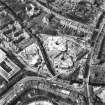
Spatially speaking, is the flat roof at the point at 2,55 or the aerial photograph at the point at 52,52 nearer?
the aerial photograph at the point at 52,52

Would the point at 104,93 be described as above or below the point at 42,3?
below

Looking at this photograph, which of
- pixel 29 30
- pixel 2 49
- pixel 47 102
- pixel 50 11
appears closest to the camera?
pixel 47 102

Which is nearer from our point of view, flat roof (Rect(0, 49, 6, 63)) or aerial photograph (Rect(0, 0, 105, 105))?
aerial photograph (Rect(0, 0, 105, 105))

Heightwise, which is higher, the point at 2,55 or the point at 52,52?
the point at 2,55

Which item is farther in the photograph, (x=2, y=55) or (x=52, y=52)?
(x=52, y=52)

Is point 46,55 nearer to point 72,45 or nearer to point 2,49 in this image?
point 72,45

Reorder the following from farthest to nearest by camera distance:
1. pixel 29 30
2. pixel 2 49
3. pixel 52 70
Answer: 1. pixel 29 30
2. pixel 2 49
3. pixel 52 70

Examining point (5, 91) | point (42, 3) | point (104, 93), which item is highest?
point (42, 3)

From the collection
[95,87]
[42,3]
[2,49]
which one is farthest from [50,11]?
[95,87]
